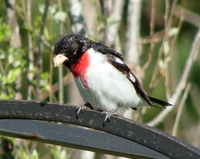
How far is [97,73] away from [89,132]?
1.48 meters

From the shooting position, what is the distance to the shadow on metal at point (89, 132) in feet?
8.50

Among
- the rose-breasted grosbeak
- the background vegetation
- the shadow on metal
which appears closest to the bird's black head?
the rose-breasted grosbeak

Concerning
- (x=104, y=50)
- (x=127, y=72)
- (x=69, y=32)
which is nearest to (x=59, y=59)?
(x=104, y=50)

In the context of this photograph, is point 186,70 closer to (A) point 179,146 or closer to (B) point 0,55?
(B) point 0,55

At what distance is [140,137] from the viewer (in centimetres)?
265

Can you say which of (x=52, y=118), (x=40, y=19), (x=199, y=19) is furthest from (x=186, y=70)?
(x=199, y=19)

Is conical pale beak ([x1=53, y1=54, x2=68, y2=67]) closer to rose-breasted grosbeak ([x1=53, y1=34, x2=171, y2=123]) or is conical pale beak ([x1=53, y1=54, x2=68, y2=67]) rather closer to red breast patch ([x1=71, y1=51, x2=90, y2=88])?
rose-breasted grosbeak ([x1=53, y1=34, x2=171, y2=123])

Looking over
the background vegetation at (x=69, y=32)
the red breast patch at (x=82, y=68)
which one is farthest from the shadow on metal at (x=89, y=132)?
the background vegetation at (x=69, y=32)

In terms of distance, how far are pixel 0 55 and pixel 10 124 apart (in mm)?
1954

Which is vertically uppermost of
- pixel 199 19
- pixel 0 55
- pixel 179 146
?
pixel 199 19

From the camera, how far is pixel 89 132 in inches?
109

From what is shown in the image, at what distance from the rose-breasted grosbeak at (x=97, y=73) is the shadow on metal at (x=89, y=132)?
1.19 meters

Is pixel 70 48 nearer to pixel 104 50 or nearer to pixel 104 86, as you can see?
pixel 104 50

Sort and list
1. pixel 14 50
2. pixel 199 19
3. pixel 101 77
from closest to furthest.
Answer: pixel 101 77 < pixel 14 50 < pixel 199 19
